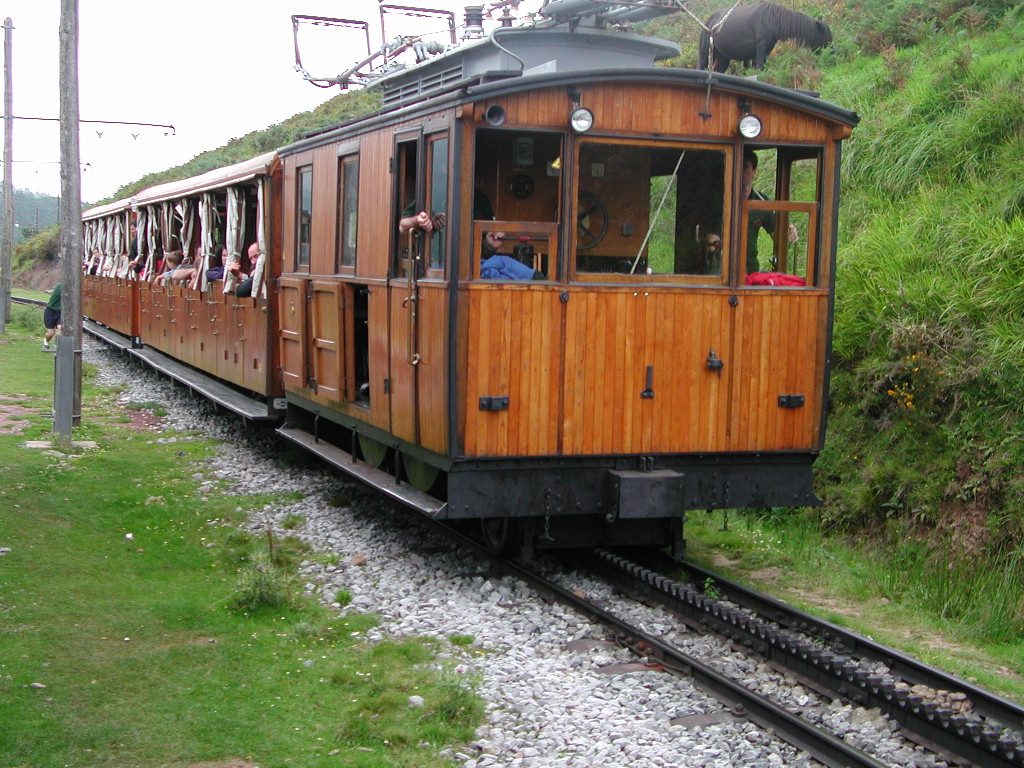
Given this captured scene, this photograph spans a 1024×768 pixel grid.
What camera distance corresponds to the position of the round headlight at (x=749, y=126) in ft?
23.6

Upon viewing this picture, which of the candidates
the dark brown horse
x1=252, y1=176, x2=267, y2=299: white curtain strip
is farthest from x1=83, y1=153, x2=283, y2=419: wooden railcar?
the dark brown horse

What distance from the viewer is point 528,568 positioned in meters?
7.63

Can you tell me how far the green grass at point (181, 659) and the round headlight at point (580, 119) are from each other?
3076mm

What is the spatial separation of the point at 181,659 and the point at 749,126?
177 inches

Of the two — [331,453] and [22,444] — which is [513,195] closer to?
[331,453]

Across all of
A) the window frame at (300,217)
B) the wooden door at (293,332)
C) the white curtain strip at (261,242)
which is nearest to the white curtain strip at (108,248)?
the white curtain strip at (261,242)

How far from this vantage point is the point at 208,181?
14328 millimetres

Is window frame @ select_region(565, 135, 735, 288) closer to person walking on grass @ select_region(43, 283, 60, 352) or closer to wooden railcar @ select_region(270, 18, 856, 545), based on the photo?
wooden railcar @ select_region(270, 18, 856, 545)

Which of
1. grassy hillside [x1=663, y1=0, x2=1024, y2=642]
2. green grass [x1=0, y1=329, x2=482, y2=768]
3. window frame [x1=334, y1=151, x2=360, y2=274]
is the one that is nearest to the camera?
green grass [x1=0, y1=329, x2=482, y2=768]

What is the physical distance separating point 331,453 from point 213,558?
75.7 inches

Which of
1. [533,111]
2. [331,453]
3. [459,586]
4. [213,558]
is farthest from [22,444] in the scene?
[533,111]

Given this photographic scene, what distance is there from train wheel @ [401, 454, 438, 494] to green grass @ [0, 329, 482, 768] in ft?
3.23

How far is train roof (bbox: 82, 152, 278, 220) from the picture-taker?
37.8 feet

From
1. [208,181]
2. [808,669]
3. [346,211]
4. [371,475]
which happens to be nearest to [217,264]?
[208,181]
